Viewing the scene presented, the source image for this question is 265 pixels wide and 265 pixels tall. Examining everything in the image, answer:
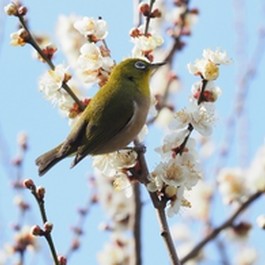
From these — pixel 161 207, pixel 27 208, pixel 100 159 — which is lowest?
pixel 161 207

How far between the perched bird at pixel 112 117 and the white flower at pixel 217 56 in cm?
34

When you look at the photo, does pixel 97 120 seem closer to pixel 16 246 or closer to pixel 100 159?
pixel 100 159

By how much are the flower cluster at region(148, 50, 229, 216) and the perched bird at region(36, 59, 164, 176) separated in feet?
0.91

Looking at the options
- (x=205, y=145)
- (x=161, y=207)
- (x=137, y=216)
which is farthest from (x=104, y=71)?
(x=205, y=145)

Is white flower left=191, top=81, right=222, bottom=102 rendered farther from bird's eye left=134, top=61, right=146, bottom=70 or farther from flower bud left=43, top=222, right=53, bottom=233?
flower bud left=43, top=222, right=53, bottom=233

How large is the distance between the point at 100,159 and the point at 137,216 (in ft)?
2.60

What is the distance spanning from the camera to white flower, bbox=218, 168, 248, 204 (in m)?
4.18

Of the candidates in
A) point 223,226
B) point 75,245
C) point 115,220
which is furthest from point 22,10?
point 115,220

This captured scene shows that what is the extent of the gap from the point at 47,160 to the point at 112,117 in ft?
1.01

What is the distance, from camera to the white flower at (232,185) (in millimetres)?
4176

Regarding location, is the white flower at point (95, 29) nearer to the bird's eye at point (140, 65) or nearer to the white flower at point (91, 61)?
the white flower at point (91, 61)

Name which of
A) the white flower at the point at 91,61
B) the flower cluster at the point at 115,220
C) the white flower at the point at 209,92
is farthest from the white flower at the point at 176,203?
the flower cluster at the point at 115,220

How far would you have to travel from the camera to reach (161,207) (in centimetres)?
234

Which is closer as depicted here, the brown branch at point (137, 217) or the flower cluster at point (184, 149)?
the flower cluster at point (184, 149)
